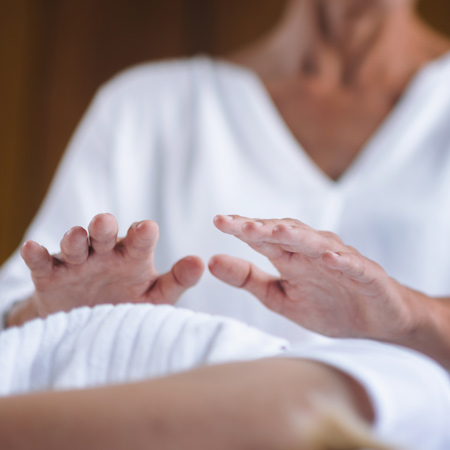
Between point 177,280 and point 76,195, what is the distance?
1.09 feet

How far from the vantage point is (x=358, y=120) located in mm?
722

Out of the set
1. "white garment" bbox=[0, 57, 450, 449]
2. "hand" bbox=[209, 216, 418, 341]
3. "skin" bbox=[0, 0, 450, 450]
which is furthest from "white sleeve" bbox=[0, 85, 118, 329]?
"hand" bbox=[209, 216, 418, 341]

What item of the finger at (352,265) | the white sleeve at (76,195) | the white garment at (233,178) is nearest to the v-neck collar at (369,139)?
the white garment at (233,178)

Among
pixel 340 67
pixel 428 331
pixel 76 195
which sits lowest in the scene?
pixel 76 195

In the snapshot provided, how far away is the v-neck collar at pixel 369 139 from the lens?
669 millimetres

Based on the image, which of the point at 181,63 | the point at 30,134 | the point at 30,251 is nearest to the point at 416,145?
the point at 181,63

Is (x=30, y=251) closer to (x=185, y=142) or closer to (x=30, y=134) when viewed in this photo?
(x=185, y=142)

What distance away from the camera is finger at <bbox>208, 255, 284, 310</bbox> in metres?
0.43

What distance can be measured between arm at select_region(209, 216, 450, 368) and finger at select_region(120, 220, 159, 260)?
0.04 metres

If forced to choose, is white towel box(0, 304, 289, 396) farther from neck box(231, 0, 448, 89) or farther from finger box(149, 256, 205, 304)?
neck box(231, 0, 448, 89)

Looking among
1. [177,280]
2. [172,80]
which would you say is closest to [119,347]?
[177,280]

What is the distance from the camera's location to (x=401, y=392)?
0.26 m

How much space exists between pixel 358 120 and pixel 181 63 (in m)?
0.27

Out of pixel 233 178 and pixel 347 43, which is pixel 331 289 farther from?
pixel 347 43
